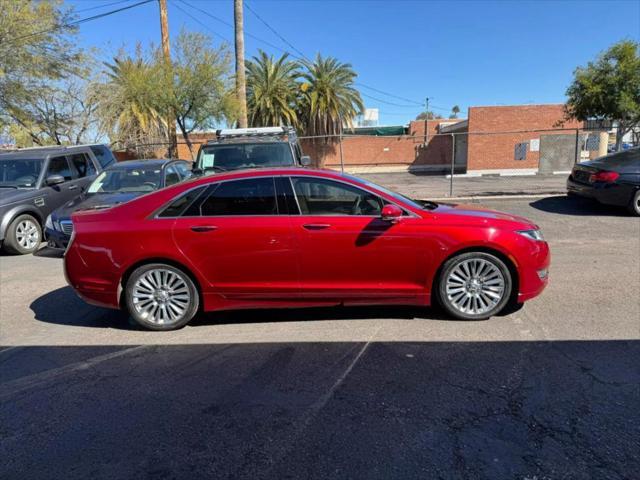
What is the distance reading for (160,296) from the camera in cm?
456

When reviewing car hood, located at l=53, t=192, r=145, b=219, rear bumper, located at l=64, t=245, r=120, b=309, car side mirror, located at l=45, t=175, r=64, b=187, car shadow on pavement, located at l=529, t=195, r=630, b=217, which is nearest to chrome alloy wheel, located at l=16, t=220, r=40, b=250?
car side mirror, located at l=45, t=175, r=64, b=187

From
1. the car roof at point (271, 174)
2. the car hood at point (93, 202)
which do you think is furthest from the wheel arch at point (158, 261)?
the car hood at point (93, 202)

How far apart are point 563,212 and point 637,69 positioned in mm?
4253

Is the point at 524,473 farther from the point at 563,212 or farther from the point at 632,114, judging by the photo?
the point at 632,114

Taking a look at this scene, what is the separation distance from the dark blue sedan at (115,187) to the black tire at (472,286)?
5815mm

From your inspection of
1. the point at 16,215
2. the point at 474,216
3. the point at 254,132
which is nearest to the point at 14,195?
the point at 16,215

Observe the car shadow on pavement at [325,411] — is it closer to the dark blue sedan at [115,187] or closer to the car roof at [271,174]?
the car roof at [271,174]

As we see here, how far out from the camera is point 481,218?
453 cm

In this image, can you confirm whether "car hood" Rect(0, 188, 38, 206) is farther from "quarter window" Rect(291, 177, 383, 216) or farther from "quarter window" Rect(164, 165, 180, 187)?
"quarter window" Rect(291, 177, 383, 216)

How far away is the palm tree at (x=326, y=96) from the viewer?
107 ft

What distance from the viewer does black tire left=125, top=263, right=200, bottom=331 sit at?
4527 mm

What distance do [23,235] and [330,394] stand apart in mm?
7808

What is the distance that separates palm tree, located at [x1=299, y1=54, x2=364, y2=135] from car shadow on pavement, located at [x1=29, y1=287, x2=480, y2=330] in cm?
2877

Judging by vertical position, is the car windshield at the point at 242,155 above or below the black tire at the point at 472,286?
above
